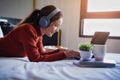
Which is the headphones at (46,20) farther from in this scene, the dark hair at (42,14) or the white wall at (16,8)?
the white wall at (16,8)

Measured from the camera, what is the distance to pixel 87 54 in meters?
1.11

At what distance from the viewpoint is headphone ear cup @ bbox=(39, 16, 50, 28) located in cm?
140

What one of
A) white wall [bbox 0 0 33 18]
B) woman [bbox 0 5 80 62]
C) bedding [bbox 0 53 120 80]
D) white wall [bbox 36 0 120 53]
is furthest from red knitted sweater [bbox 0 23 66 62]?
white wall [bbox 0 0 33 18]

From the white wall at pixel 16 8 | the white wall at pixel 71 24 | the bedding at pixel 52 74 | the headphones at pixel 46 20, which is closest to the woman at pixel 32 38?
the headphones at pixel 46 20

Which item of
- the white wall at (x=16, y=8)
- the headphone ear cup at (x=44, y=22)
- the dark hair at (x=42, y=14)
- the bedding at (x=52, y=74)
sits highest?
the white wall at (x=16, y=8)

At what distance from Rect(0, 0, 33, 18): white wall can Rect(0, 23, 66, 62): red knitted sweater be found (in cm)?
195

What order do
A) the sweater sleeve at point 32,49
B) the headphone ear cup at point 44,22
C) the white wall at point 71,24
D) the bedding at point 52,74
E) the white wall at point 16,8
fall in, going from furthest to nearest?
the white wall at point 16,8 < the white wall at point 71,24 < the headphone ear cup at point 44,22 < the sweater sleeve at point 32,49 < the bedding at point 52,74

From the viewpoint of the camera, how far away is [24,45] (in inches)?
49.6

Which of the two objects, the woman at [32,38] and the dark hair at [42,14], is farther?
the dark hair at [42,14]

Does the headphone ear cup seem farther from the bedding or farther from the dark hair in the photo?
the bedding

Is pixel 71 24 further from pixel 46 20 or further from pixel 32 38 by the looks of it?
pixel 32 38

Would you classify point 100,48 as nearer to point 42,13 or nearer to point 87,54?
point 87,54

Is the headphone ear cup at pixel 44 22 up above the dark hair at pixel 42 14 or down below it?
below

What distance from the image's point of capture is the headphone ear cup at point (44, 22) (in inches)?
55.2
